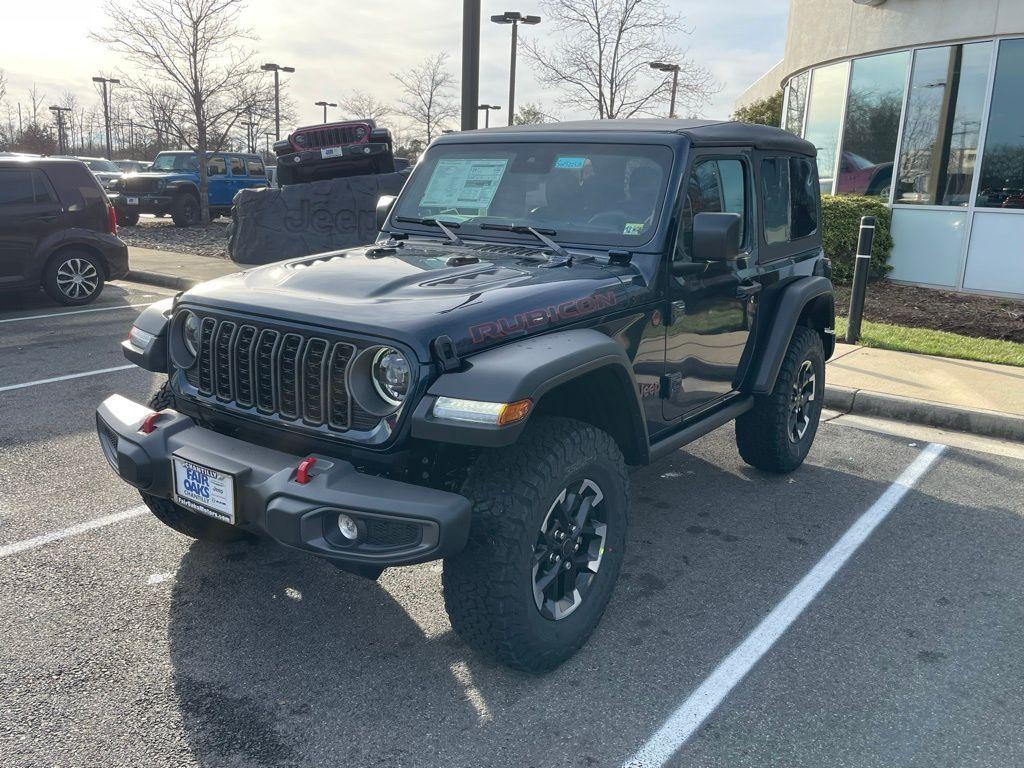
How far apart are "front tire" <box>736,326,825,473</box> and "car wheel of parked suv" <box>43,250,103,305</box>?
27.3 ft

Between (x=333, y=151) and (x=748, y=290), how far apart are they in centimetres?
1055

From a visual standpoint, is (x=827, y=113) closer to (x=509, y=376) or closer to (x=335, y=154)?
(x=335, y=154)

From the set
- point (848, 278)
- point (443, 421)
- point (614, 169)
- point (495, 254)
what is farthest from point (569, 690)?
point (848, 278)

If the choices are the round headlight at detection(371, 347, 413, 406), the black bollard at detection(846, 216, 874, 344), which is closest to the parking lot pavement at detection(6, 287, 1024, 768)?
the round headlight at detection(371, 347, 413, 406)

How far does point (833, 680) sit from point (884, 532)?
5.11 feet

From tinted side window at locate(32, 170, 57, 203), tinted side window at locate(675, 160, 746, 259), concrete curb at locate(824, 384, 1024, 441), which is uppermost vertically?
tinted side window at locate(675, 160, 746, 259)

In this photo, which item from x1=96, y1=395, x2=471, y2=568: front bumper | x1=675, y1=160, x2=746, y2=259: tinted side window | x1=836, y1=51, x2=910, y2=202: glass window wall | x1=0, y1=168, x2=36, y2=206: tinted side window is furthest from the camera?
x1=836, y1=51, x2=910, y2=202: glass window wall

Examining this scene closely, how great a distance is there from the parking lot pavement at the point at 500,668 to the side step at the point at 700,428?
1.82 ft

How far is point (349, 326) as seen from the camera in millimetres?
2797

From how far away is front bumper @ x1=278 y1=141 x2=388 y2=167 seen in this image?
1357cm

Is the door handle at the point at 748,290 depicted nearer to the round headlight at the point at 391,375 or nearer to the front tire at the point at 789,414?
the front tire at the point at 789,414

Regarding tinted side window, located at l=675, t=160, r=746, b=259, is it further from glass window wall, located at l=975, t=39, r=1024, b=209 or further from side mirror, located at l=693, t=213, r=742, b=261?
glass window wall, located at l=975, t=39, r=1024, b=209

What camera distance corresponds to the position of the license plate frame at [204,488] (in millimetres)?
2824

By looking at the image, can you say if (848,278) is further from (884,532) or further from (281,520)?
(281,520)
